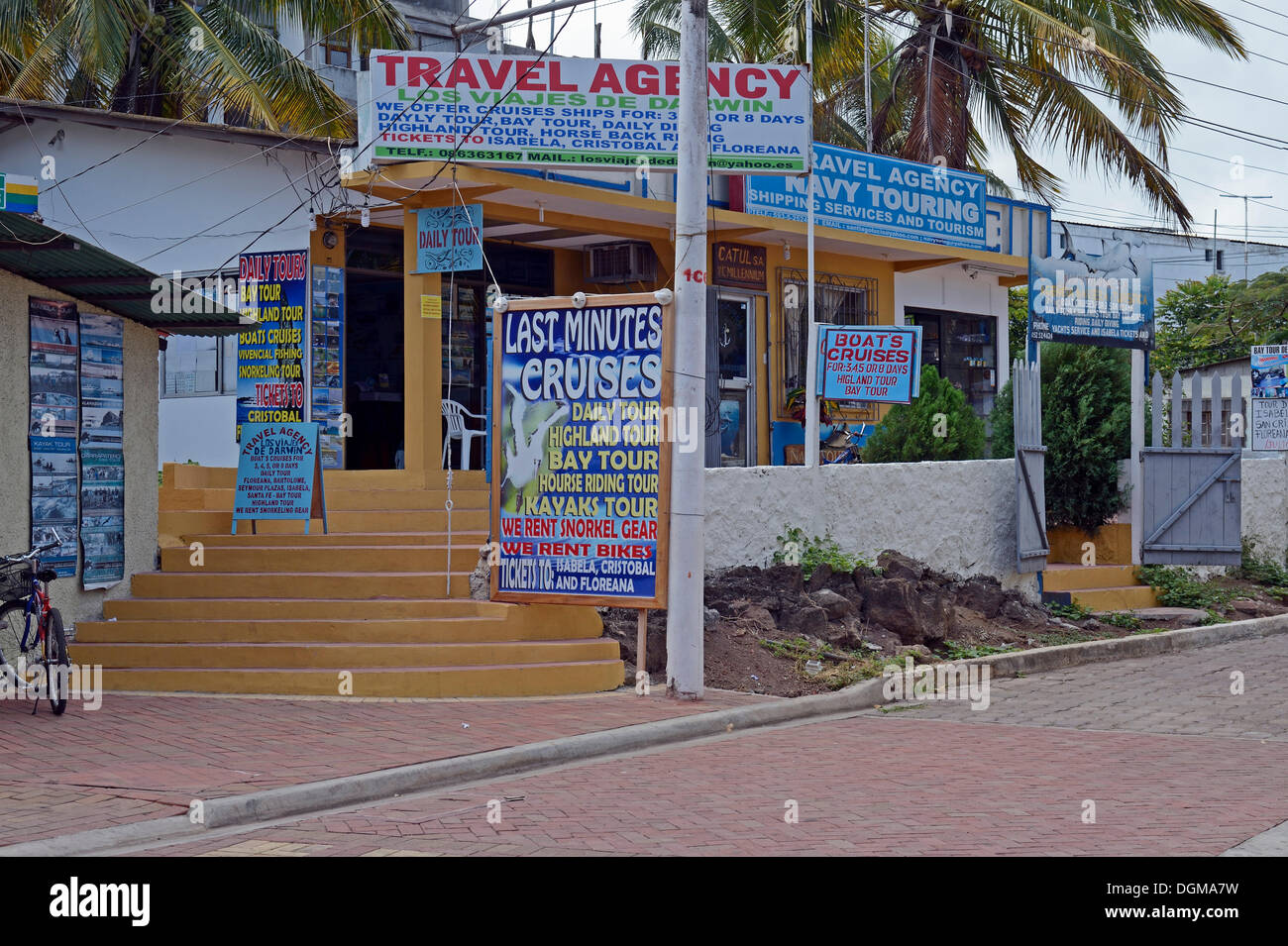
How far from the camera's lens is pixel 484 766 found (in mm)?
8625

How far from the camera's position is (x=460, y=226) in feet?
49.6

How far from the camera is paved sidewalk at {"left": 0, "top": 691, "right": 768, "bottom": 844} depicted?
748 cm

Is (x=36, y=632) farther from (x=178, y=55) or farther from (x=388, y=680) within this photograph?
(x=178, y=55)

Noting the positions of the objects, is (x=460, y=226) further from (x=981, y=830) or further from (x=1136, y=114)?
(x=1136, y=114)

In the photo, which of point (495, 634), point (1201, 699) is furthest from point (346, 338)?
point (1201, 699)

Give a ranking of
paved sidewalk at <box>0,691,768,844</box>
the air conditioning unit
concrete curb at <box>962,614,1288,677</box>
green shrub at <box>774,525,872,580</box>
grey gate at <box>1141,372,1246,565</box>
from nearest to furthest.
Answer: paved sidewalk at <box>0,691,768,844</box>
concrete curb at <box>962,614,1288,677</box>
green shrub at <box>774,525,872,580</box>
grey gate at <box>1141,372,1246,565</box>
the air conditioning unit

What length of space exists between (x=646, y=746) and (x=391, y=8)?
16.4 m

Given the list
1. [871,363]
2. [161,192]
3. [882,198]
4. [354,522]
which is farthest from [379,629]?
[882,198]

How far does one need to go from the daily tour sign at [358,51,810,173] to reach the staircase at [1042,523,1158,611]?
22.4 feet

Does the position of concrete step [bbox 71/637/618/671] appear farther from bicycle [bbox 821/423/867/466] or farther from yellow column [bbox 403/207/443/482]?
bicycle [bbox 821/423/867/466]

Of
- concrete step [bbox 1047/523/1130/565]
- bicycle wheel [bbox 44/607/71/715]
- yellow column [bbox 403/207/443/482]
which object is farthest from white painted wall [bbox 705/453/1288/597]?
bicycle wheel [bbox 44/607/71/715]

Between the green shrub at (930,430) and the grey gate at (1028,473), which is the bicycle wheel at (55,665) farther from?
the green shrub at (930,430)

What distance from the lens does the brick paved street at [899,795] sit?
6730 mm

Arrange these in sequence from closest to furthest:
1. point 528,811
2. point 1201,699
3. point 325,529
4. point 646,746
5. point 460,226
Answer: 1. point 528,811
2. point 646,746
3. point 1201,699
4. point 325,529
5. point 460,226
